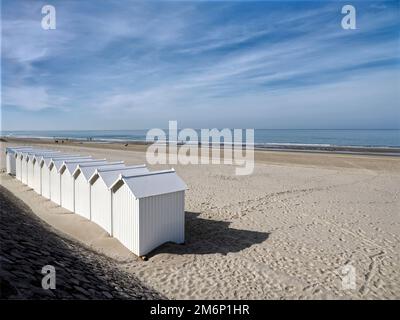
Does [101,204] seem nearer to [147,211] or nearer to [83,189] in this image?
[83,189]

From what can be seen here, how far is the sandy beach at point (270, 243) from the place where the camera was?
6738 mm

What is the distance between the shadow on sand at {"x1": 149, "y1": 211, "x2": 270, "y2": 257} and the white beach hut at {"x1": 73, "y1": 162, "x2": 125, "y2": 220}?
148 inches

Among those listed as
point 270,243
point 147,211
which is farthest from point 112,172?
point 270,243

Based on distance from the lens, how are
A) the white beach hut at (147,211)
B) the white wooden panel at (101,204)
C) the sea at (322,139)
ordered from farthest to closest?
the sea at (322,139), the white wooden panel at (101,204), the white beach hut at (147,211)

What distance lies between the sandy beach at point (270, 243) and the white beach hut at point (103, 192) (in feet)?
1.26

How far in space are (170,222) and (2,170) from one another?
21.7 meters

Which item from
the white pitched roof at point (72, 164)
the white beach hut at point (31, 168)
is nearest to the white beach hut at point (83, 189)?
the white pitched roof at point (72, 164)

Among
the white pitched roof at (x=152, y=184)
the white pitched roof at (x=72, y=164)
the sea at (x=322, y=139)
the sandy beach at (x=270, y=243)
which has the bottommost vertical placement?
the sandy beach at (x=270, y=243)

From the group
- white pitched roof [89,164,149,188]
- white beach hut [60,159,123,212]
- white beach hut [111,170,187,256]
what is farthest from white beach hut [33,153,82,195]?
white beach hut [111,170,187,256]

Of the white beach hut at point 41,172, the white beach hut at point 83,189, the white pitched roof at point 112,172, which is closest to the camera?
the white pitched roof at point 112,172

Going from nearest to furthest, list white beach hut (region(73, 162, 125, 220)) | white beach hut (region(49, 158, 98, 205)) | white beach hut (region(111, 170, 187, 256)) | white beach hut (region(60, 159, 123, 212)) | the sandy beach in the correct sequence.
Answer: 1. the sandy beach
2. white beach hut (region(111, 170, 187, 256))
3. white beach hut (region(73, 162, 125, 220))
4. white beach hut (region(60, 159, 123, 212))
5. white beach hut (region(49, 158, 98, 205))

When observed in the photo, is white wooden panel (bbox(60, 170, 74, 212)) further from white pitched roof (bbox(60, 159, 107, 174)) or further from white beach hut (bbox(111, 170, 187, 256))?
white beach hut (bbox(111, 170, 187, 256))

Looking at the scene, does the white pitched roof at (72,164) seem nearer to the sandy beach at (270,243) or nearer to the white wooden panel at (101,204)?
the sandy beach at (270,243)

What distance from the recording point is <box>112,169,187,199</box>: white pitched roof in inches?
332
